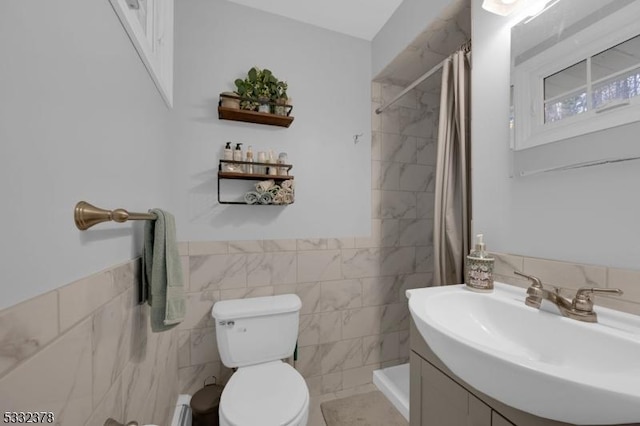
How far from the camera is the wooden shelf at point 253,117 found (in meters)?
1.60

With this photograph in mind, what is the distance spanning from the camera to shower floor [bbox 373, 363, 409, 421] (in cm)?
172

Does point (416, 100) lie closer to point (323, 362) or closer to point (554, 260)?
point (554, 260)

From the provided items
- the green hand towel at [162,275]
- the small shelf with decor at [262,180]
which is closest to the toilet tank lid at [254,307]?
the green hand towel at [162,275]

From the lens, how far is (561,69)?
0.89 m

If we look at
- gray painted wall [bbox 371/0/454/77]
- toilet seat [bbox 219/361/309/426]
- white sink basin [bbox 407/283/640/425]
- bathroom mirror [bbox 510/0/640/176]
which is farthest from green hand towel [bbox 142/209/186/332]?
gray painted wall [bbox 371/0/454/77]

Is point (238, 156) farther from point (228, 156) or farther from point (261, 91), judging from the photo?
point (261, 91)

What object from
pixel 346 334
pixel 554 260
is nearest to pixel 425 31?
pixel 554 260

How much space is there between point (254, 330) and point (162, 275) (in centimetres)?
71

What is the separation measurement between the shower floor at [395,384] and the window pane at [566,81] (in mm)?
1846

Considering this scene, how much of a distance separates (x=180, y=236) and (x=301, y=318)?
977 mm

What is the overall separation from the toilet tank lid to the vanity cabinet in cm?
78

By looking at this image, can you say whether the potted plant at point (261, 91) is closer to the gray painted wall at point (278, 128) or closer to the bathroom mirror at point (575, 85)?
the gray painted wall at point (278, 128)

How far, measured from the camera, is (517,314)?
0.82 meters


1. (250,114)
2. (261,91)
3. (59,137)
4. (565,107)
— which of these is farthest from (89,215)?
(565,107)
